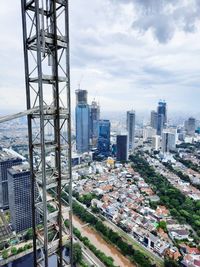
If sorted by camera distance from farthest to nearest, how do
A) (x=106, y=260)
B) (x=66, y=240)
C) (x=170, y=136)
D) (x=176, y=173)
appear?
(x=170, y=136) < (x=176, y=173) < (x=106, y=260) < (x=66, y=240)

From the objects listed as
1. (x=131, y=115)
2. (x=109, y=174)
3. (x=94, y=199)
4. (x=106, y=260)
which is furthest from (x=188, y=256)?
(x=131, y=115)

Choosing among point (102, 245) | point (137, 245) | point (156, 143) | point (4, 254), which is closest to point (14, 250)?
point (4, 254)

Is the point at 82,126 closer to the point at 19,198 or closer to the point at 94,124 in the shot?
the point at 94,124

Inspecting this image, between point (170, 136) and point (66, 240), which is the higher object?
point (66, 240)

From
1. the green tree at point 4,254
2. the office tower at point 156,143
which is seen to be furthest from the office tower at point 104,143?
the green tree at point 4,254

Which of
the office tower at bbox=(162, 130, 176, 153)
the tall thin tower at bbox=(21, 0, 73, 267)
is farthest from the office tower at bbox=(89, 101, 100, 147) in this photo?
A: the tall thin tower at bbox=(21, 0, 73, 267)

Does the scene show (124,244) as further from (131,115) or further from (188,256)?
(131,115)

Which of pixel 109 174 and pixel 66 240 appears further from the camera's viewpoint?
pixel 109 174
